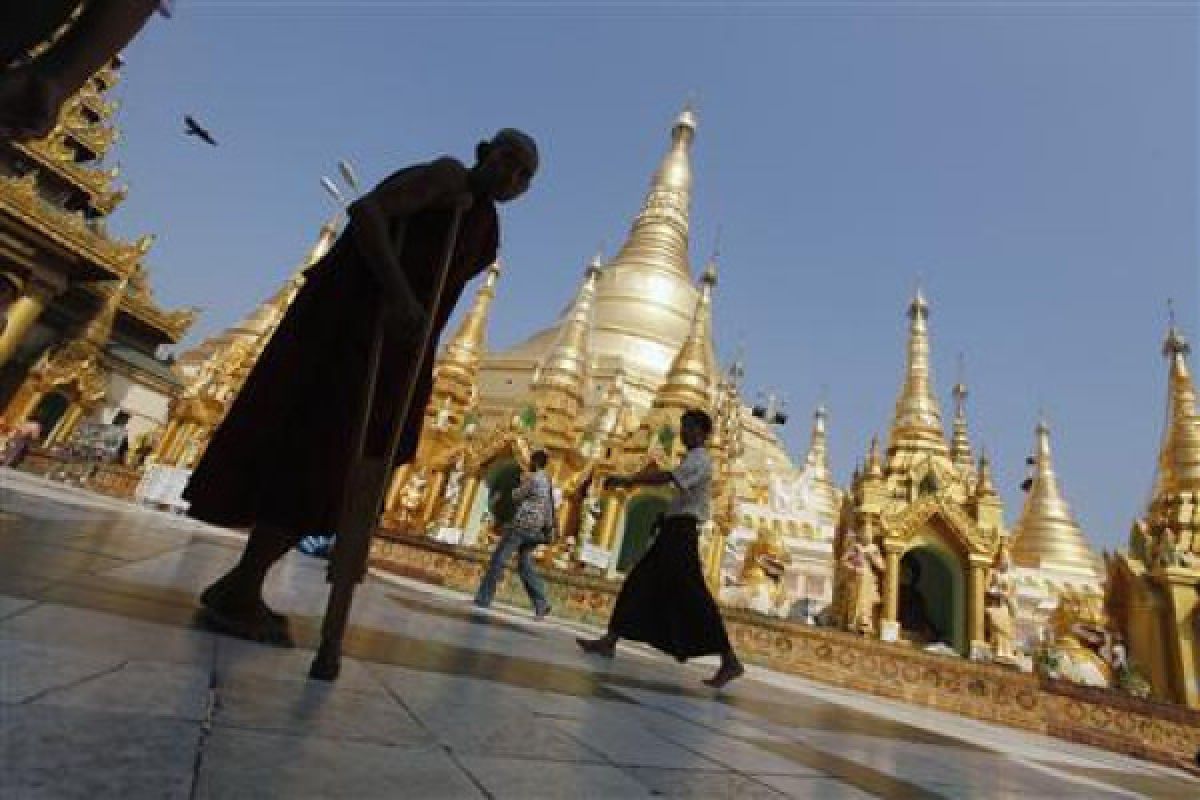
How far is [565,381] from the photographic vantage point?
23.5m

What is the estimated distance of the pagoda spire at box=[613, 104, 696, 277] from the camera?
34.7 meters

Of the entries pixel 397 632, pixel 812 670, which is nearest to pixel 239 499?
pixel 397 632

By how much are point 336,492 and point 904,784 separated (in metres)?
2.11

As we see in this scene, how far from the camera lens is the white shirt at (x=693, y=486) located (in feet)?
16.4

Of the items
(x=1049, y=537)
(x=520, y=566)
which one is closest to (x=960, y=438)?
(x=1049, y=537)

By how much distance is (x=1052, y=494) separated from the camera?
28.9m

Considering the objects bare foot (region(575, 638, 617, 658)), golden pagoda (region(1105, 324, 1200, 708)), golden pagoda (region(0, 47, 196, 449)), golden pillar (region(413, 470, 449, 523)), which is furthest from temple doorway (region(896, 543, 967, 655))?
golden pagoda (region(0, 47, 196, 449))

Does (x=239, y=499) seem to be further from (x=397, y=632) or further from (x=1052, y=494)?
(x=1052, y=494)

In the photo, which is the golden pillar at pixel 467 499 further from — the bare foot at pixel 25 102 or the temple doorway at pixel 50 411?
the bare foot at pixel 25 102

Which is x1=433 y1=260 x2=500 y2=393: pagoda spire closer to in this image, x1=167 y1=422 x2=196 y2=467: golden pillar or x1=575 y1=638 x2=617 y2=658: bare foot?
x1=167 y1=422 x2=196 y2=467: golden pillar

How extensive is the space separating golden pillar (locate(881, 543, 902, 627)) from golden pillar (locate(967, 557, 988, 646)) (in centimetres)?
145

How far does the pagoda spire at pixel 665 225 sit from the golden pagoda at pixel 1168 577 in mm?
22157

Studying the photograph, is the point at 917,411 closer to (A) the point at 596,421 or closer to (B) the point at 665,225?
(A) the point at 596,421

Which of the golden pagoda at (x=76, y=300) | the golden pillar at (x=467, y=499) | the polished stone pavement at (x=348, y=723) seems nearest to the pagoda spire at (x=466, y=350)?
the golden pillar at (x=467, y=499)
